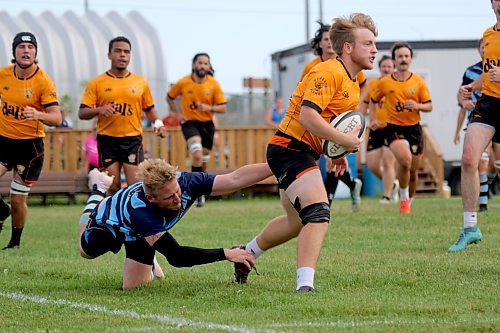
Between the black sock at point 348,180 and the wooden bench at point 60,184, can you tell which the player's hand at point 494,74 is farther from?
the wooden bench at point 60,184

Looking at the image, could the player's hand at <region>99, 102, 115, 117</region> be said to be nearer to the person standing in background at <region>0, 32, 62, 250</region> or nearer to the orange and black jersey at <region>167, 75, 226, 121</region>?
the person standing in background at <region>0, 32, 62, 250</region>

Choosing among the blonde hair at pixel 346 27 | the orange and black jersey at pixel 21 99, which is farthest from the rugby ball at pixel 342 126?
the orange and black jersey at pixel 21 99

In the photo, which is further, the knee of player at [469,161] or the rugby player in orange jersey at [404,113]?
the rugby player in orange jersey at [404,113]

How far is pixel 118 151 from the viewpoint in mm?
12250

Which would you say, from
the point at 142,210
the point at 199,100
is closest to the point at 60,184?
the point at 199,100

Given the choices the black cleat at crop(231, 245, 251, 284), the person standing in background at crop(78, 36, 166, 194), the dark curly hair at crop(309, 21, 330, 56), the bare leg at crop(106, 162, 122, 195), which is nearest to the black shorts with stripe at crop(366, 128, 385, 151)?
the dark curly hair at crop(309, 21, 330, 56)

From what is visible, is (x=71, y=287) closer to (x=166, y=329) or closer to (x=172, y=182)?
(x=172, y=182)

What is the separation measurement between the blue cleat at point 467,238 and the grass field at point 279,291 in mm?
109

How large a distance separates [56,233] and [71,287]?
5229 mm

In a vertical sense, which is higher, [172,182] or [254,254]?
[172,182]

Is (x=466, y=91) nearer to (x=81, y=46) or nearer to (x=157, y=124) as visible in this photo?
(x=157, y=124)

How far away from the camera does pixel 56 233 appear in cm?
1305

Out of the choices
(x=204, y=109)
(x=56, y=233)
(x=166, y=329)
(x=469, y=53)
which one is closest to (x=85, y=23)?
(x=469, y=53)

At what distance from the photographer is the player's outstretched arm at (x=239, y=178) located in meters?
7.48
